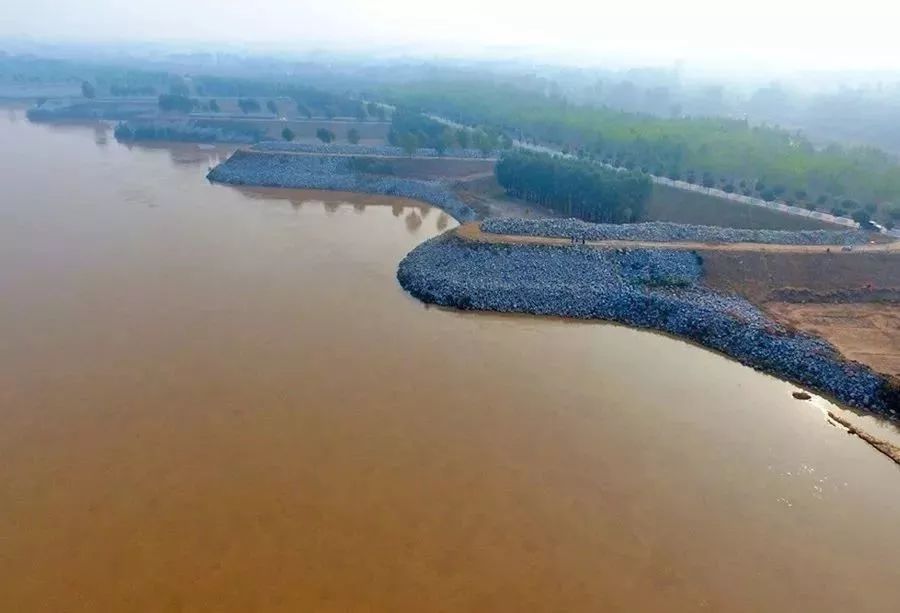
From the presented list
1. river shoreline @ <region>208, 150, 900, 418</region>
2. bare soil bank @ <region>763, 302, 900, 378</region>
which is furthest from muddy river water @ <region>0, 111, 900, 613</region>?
bare soil bank @ <region>763, 302, 900, 378</region>

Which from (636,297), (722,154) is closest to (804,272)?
(636,297)

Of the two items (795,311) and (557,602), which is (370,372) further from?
(795,311)

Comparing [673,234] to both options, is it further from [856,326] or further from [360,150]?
[360,150]

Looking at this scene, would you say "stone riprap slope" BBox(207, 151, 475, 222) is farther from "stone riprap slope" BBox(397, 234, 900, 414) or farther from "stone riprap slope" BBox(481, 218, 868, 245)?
"stone riprap slope" BBox(397, 234, 900, 414)

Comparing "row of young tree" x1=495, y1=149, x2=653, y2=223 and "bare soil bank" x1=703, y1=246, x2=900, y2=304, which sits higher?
"row of young tree" x1=495, y1=149, x2=653, y2=223

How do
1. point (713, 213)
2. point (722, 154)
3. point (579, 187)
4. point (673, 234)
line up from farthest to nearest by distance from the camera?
point (722, 154) → point (579, 187) → point (713, 213) → point (673, 234)

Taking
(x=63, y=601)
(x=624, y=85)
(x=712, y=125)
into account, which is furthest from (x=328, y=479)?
(x=624, y=85)

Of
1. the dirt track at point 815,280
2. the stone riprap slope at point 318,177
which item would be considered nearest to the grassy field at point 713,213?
the dirt track at point 815,280
